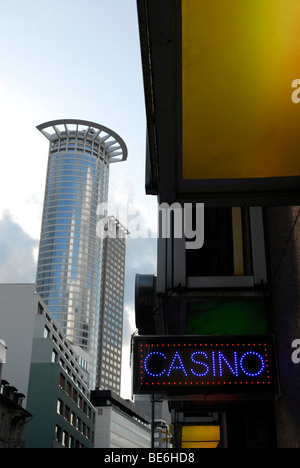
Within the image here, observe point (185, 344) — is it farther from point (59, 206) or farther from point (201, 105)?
point (59, 206)

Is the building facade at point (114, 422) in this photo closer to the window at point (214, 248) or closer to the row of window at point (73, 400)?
the row of window at point (73, 400)

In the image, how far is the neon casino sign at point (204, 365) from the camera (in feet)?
16.4

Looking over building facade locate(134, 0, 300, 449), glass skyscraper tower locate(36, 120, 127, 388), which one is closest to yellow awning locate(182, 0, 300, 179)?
building facade locate(134, 0, 300, 449)

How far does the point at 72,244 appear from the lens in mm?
191000

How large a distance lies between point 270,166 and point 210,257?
187 inches

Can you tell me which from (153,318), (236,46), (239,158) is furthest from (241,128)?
(153,318)

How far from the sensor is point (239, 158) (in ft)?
12.0

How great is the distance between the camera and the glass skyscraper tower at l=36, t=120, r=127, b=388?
18600 cm

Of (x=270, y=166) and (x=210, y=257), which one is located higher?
(x=210, y=257)

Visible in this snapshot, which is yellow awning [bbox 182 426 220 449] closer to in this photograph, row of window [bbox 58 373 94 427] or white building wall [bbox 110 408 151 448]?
row of window [bbox 58 373 94 427]

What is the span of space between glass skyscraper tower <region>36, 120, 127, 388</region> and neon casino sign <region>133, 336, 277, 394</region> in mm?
181744

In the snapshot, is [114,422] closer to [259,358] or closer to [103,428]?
[103,428]

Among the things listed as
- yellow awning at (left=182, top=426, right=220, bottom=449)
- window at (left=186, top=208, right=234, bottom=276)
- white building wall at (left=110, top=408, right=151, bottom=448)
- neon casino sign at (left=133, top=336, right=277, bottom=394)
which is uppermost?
white building wall at (left=110, top=408, right=151, bottom=448)

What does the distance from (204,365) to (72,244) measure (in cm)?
18817
